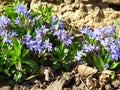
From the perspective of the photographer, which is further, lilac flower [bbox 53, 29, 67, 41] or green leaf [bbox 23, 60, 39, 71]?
lilac flower [bbox 53, 29, 67, 41]

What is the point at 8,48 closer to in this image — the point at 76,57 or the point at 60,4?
the point at 76,57

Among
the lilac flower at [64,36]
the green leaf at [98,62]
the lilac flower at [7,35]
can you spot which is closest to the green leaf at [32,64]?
the lilac flower at [7,35]

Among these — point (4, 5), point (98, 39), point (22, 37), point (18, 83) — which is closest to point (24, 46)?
point (22, 37)

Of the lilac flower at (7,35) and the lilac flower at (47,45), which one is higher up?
the lilac flower at (7,35)

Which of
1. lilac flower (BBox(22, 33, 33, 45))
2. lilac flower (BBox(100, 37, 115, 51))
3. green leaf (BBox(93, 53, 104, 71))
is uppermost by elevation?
lilac flower (BBox(22, 33, 33, 45))

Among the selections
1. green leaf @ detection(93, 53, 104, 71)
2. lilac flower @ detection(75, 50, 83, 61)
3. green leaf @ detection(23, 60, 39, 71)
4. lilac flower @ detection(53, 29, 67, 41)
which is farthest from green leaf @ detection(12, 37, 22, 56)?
green leaf @ detection(93, 53, 104, 71)

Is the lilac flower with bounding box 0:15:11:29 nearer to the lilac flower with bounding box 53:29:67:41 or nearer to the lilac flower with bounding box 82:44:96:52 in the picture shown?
the lilac flower with bounding box 53:29:67:41

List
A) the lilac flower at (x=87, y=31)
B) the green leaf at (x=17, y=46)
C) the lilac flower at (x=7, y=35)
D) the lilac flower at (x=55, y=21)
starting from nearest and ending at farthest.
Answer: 1. the green leaf at (x=17, y=46)
2. the lilac flower at (x=7, y=35)
3. the lilac flower at (x=87, y=31)
4. the lilac flower at (x=55, y=21)

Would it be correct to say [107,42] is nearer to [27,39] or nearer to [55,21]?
[55,21]

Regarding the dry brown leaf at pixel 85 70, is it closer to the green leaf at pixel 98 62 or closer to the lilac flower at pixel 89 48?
the green leaf at pixel 98 62
